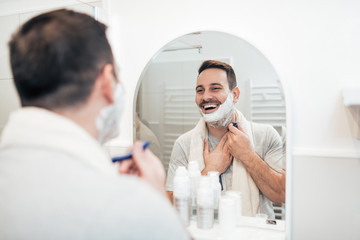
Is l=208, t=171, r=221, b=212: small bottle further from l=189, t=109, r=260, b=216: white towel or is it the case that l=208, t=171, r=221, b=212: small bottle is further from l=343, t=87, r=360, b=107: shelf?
l=343, t=87, r=360, b=107: shelf

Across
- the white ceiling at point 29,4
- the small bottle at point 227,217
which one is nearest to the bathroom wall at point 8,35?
the white ceiling at point 29,4

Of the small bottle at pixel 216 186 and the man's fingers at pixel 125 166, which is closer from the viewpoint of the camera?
the man's fingers at pixel 125 166

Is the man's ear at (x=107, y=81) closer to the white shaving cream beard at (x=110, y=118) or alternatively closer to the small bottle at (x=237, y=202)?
the white shaving cream beard at (x=110, y=118)

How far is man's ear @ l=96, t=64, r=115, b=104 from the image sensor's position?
63 centimetres

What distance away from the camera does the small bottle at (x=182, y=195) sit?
1.17 metres

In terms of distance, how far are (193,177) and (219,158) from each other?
0.13m

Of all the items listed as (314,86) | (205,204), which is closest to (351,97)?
(314,86)

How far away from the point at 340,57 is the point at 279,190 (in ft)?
1.71

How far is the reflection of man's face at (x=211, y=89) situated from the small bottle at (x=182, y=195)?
0.28 metres

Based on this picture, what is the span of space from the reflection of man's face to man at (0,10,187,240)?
0.58m

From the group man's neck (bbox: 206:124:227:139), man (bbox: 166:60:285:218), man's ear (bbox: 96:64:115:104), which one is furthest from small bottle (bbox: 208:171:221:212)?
man's ear (bbox: 96:64:115:104)

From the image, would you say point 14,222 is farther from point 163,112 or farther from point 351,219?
point 351,219

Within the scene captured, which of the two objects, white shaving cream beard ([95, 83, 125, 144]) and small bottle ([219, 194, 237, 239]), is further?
small bottle ([219, 194, 237, 239])

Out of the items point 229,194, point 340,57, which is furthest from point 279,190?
point 340,57
